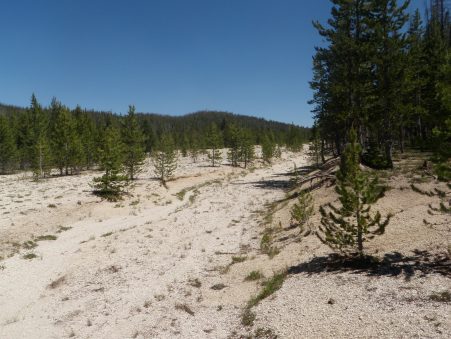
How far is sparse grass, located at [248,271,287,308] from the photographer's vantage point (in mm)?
11324

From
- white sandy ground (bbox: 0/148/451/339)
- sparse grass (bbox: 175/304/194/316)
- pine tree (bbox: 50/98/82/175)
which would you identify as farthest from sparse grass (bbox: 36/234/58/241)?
pine tree (bbox: 50/98/82/175)

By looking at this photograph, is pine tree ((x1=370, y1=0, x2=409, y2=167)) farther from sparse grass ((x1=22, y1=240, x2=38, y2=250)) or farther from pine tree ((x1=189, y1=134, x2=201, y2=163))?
pine tree ((x1=189, y1=134, x2=201, y2=163))

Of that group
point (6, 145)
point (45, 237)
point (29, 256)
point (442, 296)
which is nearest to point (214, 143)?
point (6, 145)

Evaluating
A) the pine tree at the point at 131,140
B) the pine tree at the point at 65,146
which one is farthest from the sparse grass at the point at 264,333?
the pine tree at the point at 65,146

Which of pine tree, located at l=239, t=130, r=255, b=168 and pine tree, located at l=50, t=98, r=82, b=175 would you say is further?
pine tree, located at l=239, t=130, r=255, b=168

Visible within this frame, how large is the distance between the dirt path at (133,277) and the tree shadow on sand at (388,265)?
121 inches

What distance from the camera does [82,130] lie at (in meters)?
81.6

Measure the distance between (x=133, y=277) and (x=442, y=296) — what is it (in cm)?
1266

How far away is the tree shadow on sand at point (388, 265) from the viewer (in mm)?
10188

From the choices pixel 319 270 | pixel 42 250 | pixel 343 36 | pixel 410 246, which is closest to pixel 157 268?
pixel 319 270

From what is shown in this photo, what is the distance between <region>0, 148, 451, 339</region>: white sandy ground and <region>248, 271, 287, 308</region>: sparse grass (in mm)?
357

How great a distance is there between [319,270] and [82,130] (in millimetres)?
80890

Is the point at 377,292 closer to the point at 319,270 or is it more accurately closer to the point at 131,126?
the point at 319,270

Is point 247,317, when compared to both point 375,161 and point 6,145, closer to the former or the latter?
point 375,161
